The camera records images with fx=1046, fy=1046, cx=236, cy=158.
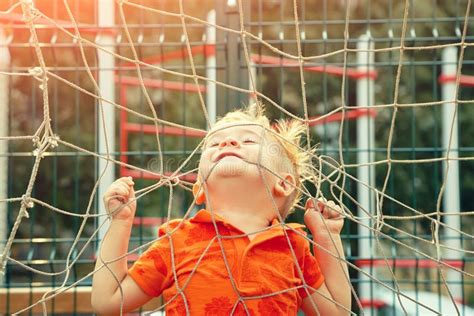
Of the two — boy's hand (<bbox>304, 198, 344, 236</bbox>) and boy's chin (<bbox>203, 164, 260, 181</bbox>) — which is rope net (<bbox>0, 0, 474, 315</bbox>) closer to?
boy's hand (<bbox>304, 198, 344, 236</bbox>)

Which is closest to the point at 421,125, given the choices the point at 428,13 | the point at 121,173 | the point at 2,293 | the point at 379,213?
the point at 428,13

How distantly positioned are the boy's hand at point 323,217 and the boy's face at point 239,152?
126 millimetres

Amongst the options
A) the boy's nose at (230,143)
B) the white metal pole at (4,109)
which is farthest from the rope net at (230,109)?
the boy's nose at (230,143)

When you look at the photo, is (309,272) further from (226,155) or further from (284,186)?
(226,155)

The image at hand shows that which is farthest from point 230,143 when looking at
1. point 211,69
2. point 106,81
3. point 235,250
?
point 106,81

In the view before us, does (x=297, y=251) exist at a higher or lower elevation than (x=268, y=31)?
lower

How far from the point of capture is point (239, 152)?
228cm

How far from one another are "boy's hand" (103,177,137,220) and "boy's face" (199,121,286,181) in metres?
0.17

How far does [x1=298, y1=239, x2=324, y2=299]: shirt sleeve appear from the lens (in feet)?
7.64

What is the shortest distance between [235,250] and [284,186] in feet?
0.76

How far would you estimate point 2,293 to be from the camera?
353cm

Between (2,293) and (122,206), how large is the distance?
4.66 feet

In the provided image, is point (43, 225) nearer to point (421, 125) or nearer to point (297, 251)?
point (421, 125)

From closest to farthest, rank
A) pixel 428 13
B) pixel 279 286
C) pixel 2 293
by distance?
pixel 279 286, pixel 2 293, pixel 428 13
